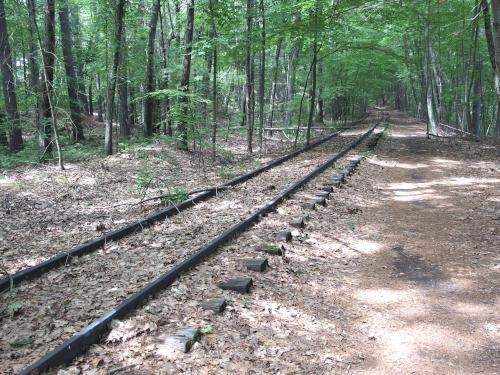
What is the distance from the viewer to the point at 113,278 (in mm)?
5117

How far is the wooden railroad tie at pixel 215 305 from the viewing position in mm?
4266

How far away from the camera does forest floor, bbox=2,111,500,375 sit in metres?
3.57

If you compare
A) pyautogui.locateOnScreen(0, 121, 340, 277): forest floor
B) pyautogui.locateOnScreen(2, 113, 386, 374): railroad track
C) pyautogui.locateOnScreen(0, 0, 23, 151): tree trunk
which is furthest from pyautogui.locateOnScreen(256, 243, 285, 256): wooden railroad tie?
pyautogui.locateOnScreen(0, 0, 23, 151): tree trunk

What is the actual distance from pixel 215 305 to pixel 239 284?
1.69 ft

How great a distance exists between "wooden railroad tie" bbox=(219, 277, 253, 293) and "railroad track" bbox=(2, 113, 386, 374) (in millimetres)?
629

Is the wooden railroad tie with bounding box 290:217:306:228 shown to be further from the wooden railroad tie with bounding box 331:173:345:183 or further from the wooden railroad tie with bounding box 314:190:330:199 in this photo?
the wooden railroad tie with bounding box 331:173:345:183

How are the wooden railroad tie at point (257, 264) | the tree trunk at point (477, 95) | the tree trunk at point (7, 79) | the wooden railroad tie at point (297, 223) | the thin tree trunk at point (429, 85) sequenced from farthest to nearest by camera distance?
1. the tree trunk at point (477, 95)
2. the thin tree trunk at point (429, 85)
3. the tree trunk at point (7, 79)
4. the wooden railroad tie at point (297, 223)
5. the wooden railroad tie at point (257, 264)

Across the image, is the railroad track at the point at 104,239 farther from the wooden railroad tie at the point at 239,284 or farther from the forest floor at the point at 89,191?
the wooden railroad tie at the point at 239,284

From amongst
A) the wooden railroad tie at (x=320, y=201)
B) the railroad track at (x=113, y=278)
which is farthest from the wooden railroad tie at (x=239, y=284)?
the wooden railroad tie at (x=320, y=201)

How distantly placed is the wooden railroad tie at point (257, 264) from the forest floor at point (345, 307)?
0.40ft

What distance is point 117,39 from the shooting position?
1416 cm

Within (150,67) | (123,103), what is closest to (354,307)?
(150,67)

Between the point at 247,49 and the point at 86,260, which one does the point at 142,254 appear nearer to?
the point at 86,260

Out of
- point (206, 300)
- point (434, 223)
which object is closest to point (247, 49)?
point (434, 223)
